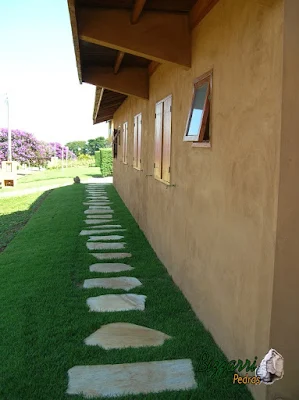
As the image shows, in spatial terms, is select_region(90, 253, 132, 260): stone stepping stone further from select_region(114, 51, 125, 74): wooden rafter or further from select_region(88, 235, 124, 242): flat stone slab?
select_region(114, 51, 125, 74): wooden rafter

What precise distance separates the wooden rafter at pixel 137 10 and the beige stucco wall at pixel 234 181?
545 millimetres

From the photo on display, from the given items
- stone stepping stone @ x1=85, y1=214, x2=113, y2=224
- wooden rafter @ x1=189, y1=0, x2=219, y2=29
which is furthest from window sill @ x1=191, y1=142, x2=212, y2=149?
stone stepping stone @ x1=85, y1=214, x2=113, y2=224

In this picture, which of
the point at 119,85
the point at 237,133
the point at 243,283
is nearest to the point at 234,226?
the point at 243,283

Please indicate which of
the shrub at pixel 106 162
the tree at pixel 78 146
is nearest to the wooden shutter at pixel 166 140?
the shrub at pixel 106 162

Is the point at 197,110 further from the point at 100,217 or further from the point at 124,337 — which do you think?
the point at 100,217

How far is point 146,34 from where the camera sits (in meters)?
4.25

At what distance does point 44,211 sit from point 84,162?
34.1 m

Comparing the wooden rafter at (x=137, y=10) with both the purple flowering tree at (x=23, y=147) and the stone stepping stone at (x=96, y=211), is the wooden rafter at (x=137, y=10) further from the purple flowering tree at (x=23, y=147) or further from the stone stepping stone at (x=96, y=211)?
the purple flowering tree at (x=23, y=147)

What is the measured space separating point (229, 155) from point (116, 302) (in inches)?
74.9

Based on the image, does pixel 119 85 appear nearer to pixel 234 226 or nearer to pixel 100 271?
Result: pixel 100 271

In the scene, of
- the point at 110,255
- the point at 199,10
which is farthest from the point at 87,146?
the point at 199,10

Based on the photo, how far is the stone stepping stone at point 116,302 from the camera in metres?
4.01

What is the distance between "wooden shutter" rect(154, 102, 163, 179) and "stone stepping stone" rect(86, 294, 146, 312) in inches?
80.2

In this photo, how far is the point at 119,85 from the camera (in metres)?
7.02
